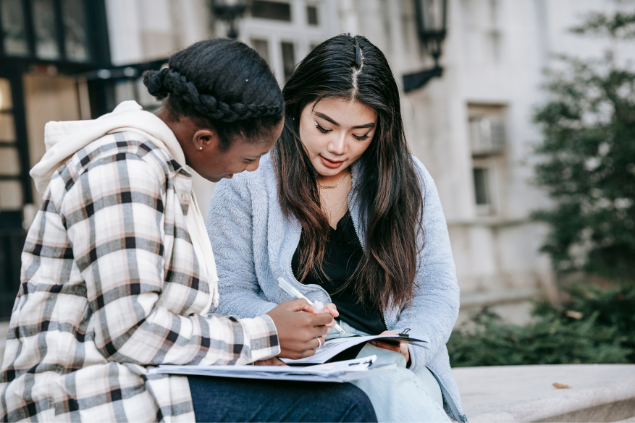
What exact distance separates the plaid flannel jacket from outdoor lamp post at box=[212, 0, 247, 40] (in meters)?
4.52

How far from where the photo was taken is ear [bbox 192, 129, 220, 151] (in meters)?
1.33

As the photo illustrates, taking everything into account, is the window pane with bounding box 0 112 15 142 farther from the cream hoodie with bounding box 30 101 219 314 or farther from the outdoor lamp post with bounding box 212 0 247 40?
the cream hoodie with bounding box 30 101 219 314

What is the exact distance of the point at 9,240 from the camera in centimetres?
503

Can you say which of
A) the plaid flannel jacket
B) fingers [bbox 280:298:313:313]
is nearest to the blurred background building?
fingers [bbox 280:298:313:313]

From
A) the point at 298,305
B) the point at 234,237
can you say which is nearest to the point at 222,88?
the point at 298,305

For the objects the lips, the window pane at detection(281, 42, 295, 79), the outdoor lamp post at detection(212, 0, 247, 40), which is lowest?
the lips

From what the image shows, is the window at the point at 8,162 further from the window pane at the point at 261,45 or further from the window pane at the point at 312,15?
the window pane at the point at 312,15

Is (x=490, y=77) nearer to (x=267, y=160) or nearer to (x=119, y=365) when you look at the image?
(x=267, y=160)

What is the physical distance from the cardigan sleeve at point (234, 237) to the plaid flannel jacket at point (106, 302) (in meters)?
0.69

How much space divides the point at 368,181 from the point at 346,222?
0.60 ft

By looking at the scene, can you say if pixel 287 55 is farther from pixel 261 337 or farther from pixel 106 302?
pixel 106 302

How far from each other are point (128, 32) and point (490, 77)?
4317 mm

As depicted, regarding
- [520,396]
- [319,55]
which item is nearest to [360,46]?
[319,55]

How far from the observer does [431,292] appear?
1.99 m
